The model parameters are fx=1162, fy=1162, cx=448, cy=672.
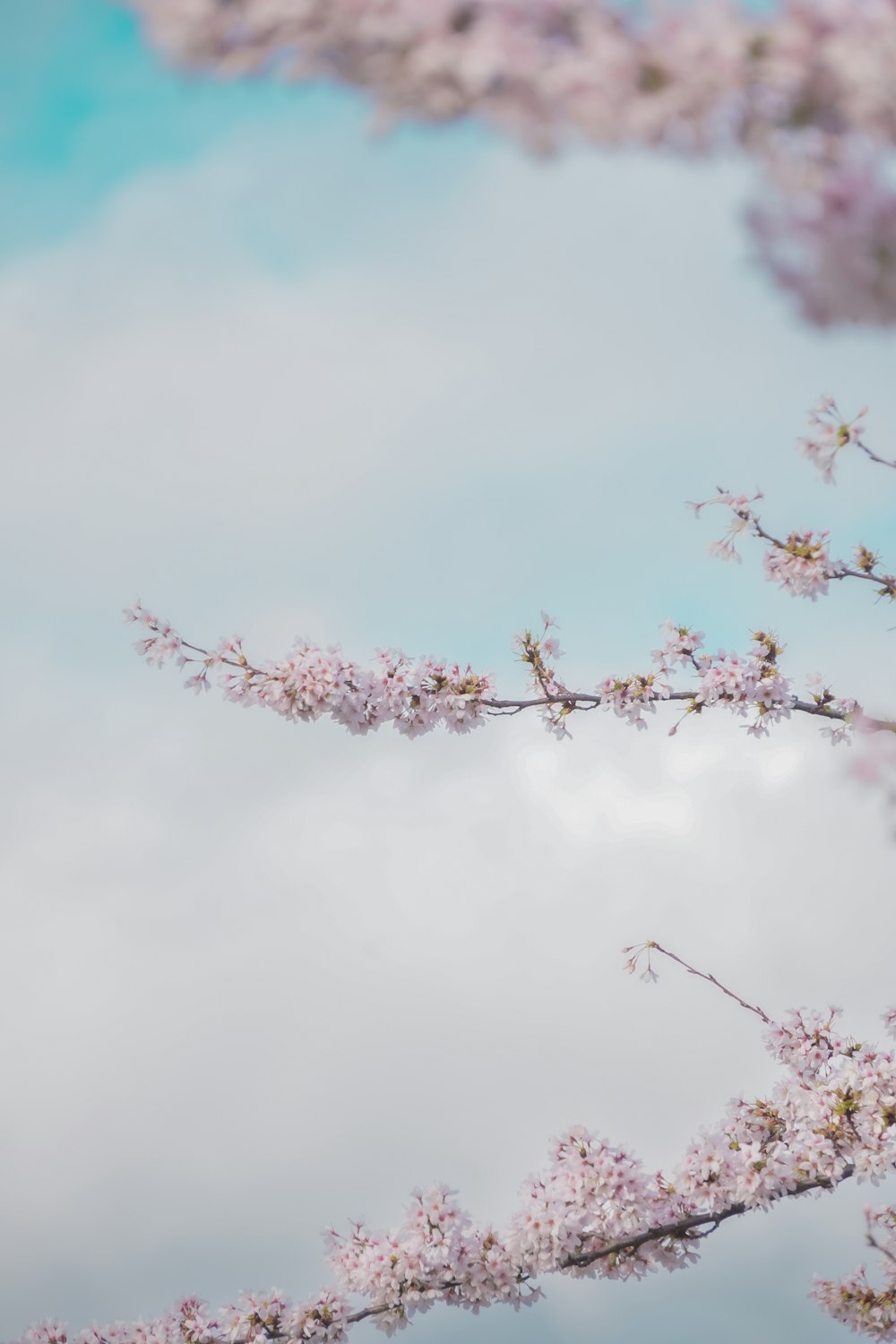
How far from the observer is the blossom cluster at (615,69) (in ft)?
11.8

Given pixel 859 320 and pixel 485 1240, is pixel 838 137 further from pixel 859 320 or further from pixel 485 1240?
pixel 485 1240

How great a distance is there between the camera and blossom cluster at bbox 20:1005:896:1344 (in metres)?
7.16

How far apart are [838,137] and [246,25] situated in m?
1.93

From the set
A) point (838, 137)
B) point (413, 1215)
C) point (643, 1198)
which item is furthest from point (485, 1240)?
point (838, 137)

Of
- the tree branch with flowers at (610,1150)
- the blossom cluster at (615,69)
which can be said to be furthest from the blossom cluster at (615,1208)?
the blossom cluster at (615,69)

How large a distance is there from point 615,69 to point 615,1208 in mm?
6303

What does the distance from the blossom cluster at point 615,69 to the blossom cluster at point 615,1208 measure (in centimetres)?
547

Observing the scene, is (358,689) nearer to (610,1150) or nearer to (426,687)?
(426,687)

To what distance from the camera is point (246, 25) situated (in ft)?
12.2

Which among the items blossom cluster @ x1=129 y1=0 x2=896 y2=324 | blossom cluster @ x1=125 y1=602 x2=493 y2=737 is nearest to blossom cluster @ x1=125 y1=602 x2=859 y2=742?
blossom cluster @ x1=125 y1=602 x2=493 y2=737

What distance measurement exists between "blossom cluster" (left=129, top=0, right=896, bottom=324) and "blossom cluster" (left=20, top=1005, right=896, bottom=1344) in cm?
547

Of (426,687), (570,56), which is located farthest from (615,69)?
(426,687)

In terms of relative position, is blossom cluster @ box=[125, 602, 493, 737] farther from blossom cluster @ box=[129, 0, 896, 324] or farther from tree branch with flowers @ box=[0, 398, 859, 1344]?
blossom cluster @ box=[129, 0, 896, 324]

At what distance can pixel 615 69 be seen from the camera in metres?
3.62
